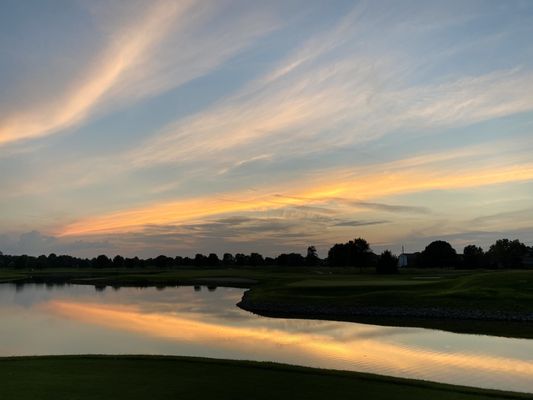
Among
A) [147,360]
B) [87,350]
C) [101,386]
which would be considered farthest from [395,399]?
[87,350]

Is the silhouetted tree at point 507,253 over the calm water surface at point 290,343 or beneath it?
over

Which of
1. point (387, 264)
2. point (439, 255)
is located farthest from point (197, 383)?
point (439, 255)

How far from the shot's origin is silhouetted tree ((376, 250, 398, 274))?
10481 cm

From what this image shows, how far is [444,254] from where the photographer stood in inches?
6196

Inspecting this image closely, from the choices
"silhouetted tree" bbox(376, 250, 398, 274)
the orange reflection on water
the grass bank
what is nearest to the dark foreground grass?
the orange reflection on water

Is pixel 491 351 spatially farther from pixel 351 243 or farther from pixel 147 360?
pixel 351 243

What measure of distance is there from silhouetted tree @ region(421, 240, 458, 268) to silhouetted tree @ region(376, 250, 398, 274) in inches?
2179

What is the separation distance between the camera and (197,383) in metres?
14.4

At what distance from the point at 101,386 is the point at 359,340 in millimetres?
18460

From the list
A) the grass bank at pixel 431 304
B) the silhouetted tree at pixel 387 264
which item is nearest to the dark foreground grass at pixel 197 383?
the grass bank at pixel 431 304

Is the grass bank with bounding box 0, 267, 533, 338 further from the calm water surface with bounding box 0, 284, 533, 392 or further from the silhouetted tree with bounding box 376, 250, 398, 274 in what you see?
the silhouetted tree with bounding box 376, 250, 398, 274

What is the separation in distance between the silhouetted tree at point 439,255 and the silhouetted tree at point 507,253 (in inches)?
438

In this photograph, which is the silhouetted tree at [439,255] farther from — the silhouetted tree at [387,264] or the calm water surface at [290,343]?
the calm water surface at [290,343]

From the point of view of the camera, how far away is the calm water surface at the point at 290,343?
2077 centimetres
